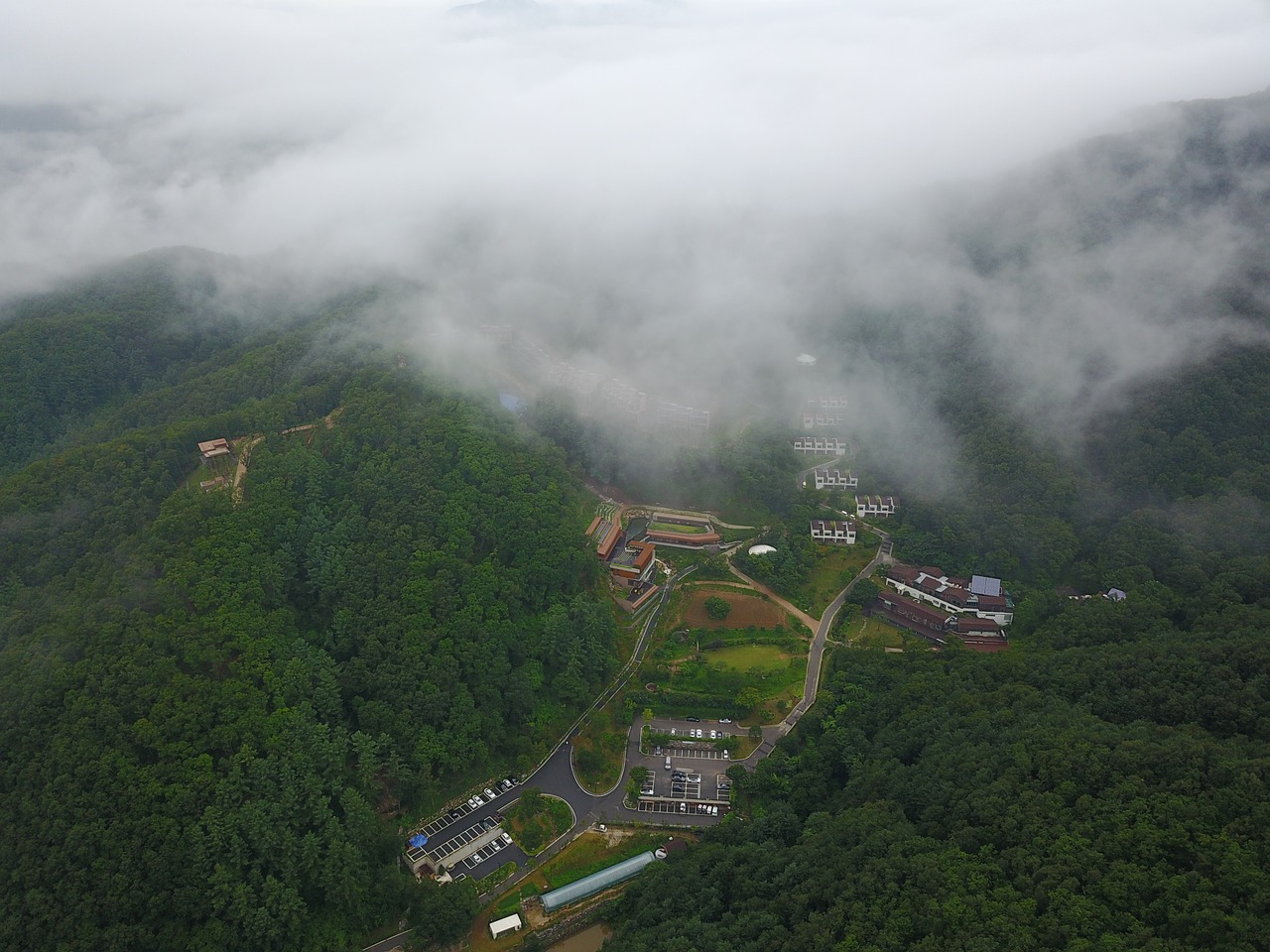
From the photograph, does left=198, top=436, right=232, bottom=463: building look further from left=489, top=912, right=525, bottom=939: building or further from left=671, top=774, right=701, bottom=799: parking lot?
left=671, top=774, right=701, bottom=799: parking lot

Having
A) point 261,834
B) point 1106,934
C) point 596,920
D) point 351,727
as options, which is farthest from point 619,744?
point 1106,934

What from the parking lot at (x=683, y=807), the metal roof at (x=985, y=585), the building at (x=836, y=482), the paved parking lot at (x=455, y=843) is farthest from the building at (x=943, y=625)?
the paved parking lot at (x=455, y=843)

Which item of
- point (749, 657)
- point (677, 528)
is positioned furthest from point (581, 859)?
point (677, 528)

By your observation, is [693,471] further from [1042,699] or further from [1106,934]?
[1106,934]

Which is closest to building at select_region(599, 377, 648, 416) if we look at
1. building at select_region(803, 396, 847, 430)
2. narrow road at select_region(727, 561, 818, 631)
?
building at select_region(803, 396, 847, 430)

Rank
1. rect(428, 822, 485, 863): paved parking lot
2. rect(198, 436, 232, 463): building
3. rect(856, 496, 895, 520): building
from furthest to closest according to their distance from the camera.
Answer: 1. rect(856, 496, 895, 520): building
2. rect(198, 436, 232, 463): building
3. rect(428, 822, 485, 863): paved parking lot
